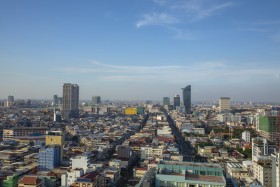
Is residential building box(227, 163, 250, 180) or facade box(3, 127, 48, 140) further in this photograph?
facade box(3, 127, 48, 140)

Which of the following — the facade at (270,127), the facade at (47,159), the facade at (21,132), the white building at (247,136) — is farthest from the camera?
the white building at (247,136)

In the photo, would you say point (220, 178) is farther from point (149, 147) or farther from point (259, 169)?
point (149, 147)

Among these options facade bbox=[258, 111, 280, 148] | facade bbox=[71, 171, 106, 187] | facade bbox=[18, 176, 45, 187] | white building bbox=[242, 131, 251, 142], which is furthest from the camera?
white building bbox=[242, 131, 251, 142]

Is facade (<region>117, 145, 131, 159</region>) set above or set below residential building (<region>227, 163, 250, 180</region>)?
above

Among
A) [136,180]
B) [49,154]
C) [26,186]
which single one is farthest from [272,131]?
[26,186]

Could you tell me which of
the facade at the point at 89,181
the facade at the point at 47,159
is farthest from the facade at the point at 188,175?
the facade at the point at 47,159

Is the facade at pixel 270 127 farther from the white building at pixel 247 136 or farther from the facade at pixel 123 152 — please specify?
the facade at pixel 123 152

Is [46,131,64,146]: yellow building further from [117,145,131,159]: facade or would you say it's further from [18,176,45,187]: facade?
[18,176,45,187]: facade

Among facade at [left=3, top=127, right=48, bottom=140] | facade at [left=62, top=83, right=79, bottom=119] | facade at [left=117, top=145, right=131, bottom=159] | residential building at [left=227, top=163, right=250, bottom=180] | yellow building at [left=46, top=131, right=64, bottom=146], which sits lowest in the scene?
residential building at [left=227, top=163, right=250, bottom=180]

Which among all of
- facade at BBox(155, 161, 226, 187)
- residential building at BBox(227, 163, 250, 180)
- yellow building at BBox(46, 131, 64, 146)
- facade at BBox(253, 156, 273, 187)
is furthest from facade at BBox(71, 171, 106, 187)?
yellow building at BBox(46, 131, 64, 146)
